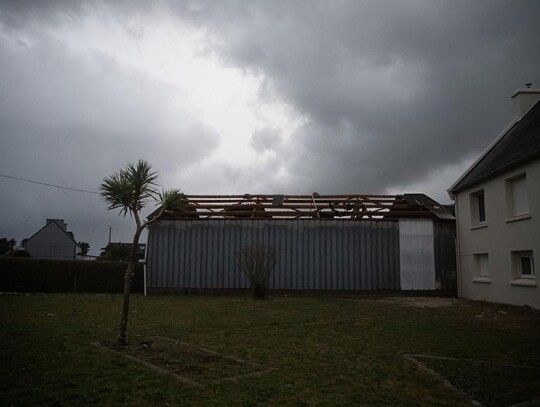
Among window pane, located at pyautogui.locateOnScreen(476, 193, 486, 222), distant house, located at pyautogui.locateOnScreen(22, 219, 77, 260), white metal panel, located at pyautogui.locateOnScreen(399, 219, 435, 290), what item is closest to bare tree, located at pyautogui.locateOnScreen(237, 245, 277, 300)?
white metal panel, located at pyautogui.locateOnScreen(399, 219, 435, 290)

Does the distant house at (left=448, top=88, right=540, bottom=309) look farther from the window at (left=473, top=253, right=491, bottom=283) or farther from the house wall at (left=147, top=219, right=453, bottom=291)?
the house wall at (left=147, top=219, right=453, bottom=291)

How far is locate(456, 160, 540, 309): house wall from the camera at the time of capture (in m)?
12.7

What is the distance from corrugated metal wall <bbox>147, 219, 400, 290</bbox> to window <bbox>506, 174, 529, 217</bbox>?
557 cm

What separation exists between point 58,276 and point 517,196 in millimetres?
20195

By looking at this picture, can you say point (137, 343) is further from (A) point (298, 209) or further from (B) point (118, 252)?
(B) point (118, 252)

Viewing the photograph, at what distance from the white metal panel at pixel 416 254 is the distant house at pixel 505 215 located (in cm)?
123

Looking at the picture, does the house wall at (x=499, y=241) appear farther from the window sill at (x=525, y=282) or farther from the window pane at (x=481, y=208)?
the window pane at (x=481, y=208)

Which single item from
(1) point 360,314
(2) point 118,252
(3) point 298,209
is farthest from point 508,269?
(2) point 118,252

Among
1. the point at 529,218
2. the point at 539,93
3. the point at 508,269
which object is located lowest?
the point at 508,269

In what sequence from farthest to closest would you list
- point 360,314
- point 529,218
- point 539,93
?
point 539,93
point 529,218
point 360,314

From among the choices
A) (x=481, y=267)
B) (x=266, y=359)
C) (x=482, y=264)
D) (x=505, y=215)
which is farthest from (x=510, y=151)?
(x=266, y=359)

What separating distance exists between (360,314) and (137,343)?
6.67 metres

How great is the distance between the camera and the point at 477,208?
17.1 meters

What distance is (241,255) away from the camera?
59.0 feet
